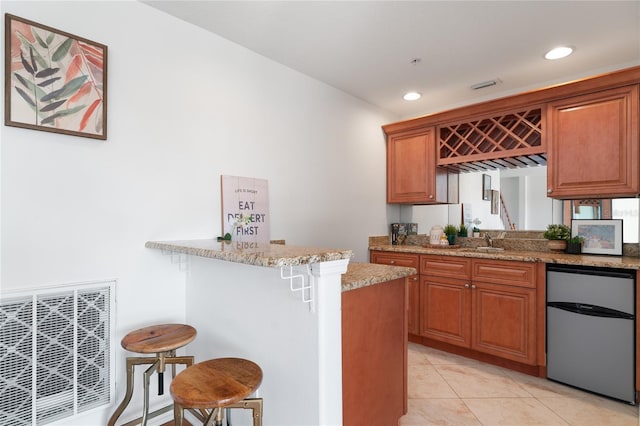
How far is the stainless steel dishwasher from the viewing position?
214cm

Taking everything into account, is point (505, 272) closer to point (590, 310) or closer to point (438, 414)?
point (590, 310)

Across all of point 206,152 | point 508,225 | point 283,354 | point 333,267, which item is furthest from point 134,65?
point 508,225

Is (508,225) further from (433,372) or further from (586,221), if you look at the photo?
(433,372)

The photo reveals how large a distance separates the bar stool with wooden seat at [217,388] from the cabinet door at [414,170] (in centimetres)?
269

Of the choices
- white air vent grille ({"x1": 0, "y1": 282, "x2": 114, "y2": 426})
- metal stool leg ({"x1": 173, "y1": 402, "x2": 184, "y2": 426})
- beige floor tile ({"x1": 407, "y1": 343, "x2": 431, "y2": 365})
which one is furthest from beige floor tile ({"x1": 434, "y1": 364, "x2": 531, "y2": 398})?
white air vent grille ({"x1": 0, "y1": 282, "x2": 114, "y2": 426})

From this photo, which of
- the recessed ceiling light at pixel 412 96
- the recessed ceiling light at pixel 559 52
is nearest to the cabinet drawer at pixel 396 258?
the recessed ceiling light at pixel 412 96

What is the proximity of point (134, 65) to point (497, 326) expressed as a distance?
321 cm

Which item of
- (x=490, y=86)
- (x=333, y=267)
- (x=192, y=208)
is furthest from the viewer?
(x=490, y=86)

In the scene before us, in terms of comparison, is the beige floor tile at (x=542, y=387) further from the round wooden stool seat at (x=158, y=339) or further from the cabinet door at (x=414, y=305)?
the round wooden stool seat at (x=158, y=339)

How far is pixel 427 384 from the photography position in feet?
8.00

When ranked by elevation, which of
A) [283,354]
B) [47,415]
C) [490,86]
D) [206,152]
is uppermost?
[490,86]

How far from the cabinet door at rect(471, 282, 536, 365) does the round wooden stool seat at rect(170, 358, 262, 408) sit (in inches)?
86.1

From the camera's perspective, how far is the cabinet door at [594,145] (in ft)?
7.81

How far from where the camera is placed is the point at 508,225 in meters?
3.30
